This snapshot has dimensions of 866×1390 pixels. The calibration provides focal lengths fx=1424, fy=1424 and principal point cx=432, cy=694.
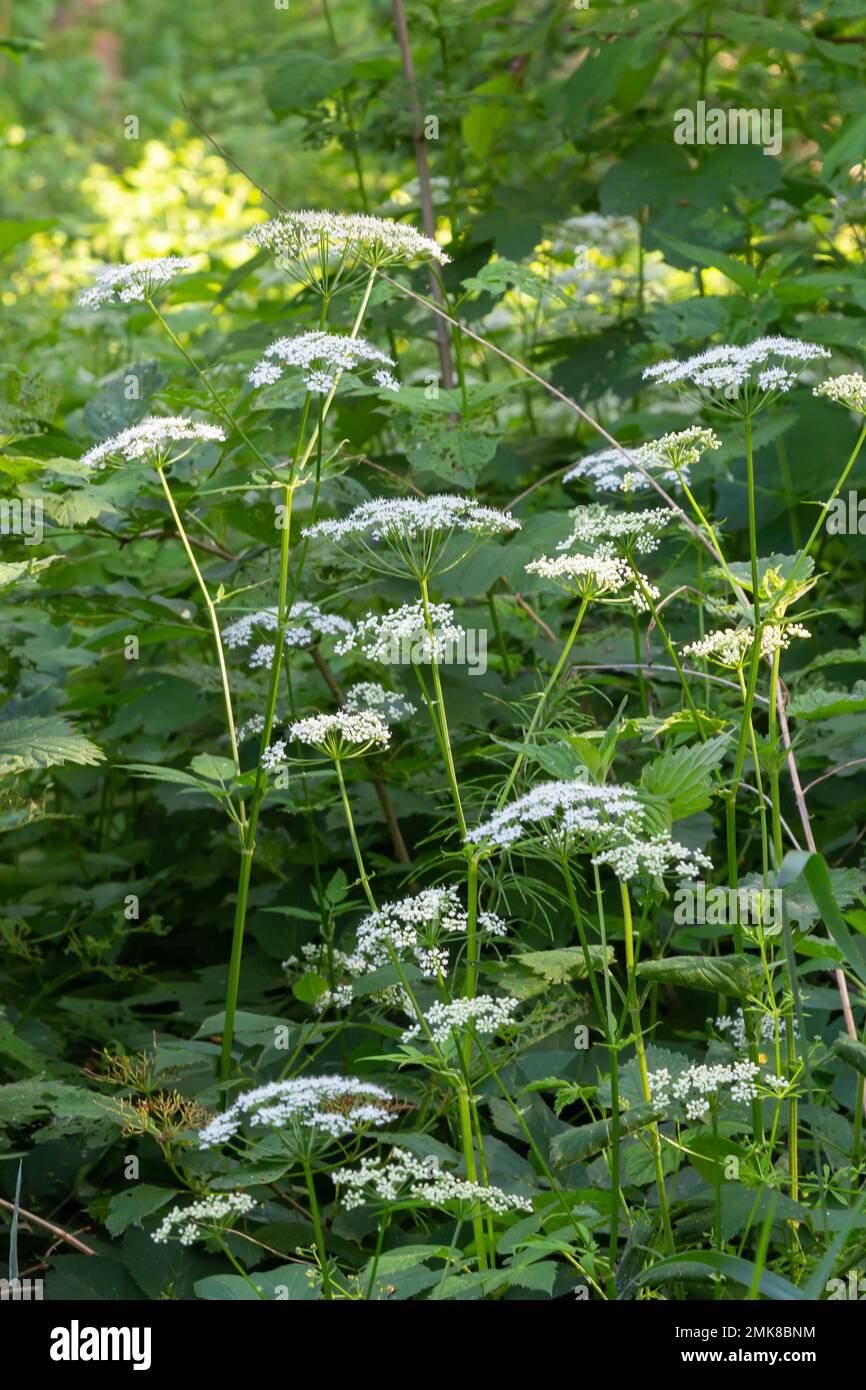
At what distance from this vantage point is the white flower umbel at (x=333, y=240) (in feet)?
6.73

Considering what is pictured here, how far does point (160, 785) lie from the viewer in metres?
2.86

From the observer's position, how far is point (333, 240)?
82.4 inches

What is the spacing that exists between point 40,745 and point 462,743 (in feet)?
2.79

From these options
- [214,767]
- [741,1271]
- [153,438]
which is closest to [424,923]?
[214,767]

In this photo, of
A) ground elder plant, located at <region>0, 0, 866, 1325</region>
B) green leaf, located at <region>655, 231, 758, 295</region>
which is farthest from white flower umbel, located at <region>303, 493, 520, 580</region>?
green leaf, located at <region>655, 231, 758, 295</region>

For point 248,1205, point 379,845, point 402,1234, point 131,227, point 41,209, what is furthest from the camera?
point 41,209

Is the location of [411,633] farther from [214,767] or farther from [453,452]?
[453,452]

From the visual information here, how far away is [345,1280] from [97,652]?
6.20 feet

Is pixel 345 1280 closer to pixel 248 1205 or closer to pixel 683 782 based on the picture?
pixel 248 1205

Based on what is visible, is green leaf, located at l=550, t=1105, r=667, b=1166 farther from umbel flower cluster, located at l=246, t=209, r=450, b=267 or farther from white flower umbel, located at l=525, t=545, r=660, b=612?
umbel flower cluster, located at l=246, t=209, r=450, b=267

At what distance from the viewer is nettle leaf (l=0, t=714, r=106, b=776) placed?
6.70ft

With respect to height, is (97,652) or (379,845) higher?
(97,652)

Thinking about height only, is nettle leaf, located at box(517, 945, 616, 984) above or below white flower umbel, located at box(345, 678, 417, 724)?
below
